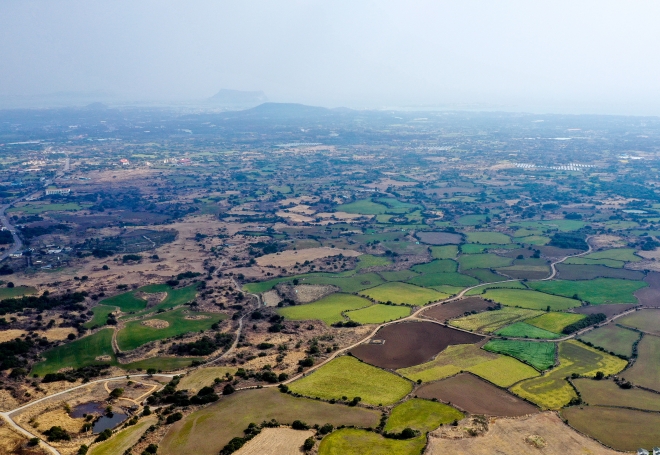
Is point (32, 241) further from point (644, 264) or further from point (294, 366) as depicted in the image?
point (644, 264)

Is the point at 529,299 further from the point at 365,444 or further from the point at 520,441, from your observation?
the point at 365,444

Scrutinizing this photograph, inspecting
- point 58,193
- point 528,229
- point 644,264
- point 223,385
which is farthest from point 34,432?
point 58,193

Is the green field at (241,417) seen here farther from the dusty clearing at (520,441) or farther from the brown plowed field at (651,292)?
the brown plowed field at (651,292)

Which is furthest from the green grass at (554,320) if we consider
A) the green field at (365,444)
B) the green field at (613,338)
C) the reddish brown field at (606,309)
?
the green field at (365,444)

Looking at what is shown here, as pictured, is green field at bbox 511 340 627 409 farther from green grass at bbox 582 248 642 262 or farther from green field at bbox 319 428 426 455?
green grass at bbox 582 248 642 262

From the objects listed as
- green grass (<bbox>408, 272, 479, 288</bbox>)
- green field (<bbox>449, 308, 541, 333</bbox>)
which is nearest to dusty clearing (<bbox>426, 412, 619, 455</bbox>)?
green field (<bbox>449, 308, 541, 333</bbox>)
